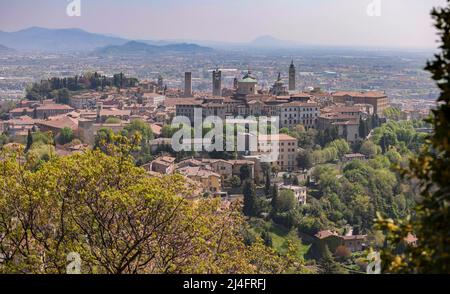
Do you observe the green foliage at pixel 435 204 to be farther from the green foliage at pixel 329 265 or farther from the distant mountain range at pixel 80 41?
the distant mountain range at pixel 80 41

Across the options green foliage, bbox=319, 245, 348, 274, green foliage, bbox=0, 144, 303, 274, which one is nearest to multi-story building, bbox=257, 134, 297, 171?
green foliage, bbox=319, 245, 348, 274

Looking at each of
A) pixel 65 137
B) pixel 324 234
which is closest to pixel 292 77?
pixel 65 137

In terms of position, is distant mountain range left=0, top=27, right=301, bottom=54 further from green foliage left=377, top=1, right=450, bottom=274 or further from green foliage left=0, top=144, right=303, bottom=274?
green foliage left=377, top=1, right=450, bottom=274

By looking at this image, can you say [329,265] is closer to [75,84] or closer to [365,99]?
[365,99]

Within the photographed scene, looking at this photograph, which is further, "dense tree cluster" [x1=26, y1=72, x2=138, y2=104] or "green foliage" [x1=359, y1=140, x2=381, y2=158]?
"dense tree cluster" [x1=26, y1=72, x2=138, y2=104]

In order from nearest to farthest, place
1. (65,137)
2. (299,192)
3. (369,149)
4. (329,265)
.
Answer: (329,265) < (299,192) < (369,149) < (65,137)

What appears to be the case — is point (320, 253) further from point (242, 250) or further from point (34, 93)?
point (34, 93)

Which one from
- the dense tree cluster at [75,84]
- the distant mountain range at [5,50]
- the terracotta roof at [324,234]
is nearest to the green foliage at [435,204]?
the terracotta roof at [324,234]

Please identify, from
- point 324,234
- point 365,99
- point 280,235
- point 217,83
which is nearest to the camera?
point 324,234
